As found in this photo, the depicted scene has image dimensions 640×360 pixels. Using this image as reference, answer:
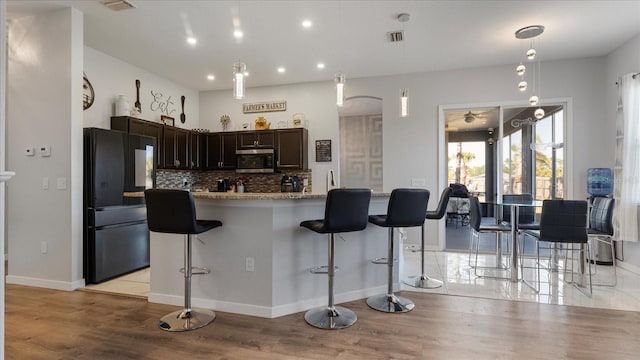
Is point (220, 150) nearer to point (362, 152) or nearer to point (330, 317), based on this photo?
point (362, 152)

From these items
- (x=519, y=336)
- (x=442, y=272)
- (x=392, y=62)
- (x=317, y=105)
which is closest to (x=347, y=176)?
(x=317, y=105)

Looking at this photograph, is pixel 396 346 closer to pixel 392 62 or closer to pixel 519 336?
pixel 519 336

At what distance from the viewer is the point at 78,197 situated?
3588 mm

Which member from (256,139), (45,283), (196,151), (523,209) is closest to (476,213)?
(523,209)

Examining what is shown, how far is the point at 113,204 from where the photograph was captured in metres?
3.83

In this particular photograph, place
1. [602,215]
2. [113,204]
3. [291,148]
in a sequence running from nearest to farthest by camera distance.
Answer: [602,215] → [113,204] → [291,148]

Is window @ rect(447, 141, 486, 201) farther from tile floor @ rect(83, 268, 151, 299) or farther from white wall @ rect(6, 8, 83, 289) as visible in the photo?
white wall @ rect(6, 8, 83, 289)

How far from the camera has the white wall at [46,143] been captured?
3541 mm

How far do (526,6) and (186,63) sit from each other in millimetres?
4347

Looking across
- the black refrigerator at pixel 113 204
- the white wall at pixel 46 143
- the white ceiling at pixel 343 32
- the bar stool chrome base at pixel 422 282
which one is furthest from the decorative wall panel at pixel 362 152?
the white wall at pixel 46 143

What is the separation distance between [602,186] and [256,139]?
507 cm

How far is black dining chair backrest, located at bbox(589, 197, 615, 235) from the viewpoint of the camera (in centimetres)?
359

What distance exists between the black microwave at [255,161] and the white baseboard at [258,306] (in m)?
3.11

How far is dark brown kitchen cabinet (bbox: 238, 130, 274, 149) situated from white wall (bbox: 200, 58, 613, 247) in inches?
15.8
